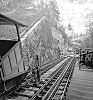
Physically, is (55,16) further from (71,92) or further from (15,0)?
(71,92)

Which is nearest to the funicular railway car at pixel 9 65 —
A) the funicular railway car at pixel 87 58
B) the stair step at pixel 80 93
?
the stair step at pixel 80 93

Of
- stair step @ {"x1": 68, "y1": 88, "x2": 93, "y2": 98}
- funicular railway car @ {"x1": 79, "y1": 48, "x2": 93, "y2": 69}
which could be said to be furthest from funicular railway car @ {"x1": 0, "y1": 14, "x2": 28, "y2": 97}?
funicular railway car @ {"x1": 79, "y1": 48, "x2": 93, "y2": 69}

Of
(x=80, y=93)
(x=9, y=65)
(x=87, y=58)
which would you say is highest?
(x=9, y=65)

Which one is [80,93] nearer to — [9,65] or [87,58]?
[9,65]

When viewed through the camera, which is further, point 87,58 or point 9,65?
point 87,58

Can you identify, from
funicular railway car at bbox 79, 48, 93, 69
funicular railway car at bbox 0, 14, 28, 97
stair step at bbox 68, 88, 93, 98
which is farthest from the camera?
funicular railway car at bbox 79, 48, 93, 69

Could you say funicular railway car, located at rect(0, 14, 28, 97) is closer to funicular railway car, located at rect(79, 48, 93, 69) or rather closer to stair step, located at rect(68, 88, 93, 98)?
stair step, located at rect(68, 88, 93, 98)

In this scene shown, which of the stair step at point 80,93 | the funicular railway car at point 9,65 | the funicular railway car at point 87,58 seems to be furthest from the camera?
the funicular railway car at point 87,58

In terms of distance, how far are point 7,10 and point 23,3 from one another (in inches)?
573

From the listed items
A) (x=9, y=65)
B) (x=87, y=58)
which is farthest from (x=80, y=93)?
(x=87, y=58)

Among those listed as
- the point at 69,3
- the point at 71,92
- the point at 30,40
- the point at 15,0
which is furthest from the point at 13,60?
the point at 69,3

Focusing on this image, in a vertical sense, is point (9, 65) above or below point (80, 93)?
above

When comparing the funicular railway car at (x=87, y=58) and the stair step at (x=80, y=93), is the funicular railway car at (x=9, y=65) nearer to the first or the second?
the stair step at (x=80, y=93)

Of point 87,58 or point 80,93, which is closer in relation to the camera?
point 80,93
